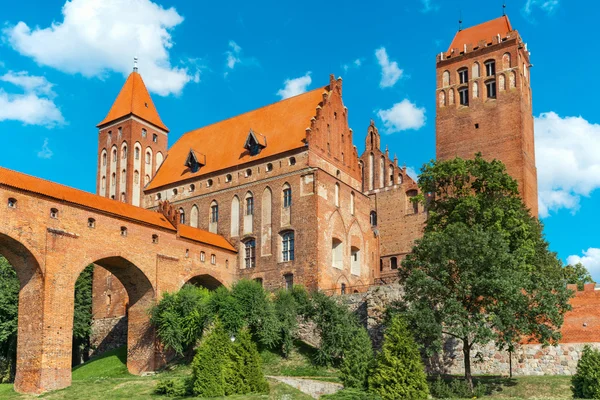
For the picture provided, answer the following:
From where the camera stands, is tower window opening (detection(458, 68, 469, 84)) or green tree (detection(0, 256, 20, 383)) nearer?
green tree (detection(0, 256, 20, 383))

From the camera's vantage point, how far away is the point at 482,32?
169ft

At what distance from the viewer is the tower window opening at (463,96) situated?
164 ft

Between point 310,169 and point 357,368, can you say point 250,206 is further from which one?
point 357,368

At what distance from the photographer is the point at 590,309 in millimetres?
27375

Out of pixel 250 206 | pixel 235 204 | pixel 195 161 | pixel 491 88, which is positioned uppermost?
pixel 491 88

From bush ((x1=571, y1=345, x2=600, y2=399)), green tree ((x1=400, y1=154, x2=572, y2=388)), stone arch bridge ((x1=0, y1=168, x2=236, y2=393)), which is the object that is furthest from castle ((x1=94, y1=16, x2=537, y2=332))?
bush ((x1=571, y1=345, x2=600, y2=399))

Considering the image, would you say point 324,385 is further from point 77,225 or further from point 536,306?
point 77,225

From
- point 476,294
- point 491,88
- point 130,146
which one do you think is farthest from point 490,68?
point 476,294

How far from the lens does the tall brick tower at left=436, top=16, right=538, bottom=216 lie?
154 feet

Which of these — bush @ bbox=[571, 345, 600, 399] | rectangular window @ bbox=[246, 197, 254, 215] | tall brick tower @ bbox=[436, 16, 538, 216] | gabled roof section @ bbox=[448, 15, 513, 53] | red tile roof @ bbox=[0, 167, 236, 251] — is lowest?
bush @ bbox=[571, 345, 600, 399]

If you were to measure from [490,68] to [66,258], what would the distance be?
31983mm

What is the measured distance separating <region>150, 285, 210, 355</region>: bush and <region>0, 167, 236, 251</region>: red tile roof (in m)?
4.45

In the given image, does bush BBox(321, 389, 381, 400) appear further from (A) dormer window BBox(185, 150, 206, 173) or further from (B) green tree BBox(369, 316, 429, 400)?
(A) dormer window BBox(185, 150, 206, 173)

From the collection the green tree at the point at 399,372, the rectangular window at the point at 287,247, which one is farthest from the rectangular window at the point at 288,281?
the green tree at the point at 399,372
